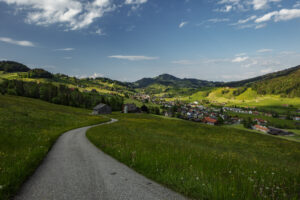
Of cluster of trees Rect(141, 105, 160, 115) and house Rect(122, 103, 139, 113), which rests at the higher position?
house Rect(122, 103, 139, 113)

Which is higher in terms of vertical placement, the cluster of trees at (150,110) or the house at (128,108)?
the house at (128,108)

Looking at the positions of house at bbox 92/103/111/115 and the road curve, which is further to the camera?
house at bbox 92/103/111/115

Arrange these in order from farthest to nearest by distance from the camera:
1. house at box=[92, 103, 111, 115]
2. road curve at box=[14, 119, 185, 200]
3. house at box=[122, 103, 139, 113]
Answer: house at box=[122, 103, 139, 113] < house at box=[92, 103, 111, 115] < road curve at box=[14, 119, 185, 200]

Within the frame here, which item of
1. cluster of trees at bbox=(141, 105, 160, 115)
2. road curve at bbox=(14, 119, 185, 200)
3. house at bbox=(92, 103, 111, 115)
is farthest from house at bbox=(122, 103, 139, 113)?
road curve at bbox=(14, 119, 185, 200)

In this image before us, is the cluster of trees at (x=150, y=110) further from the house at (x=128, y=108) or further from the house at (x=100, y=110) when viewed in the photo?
the house at (x=100, y=110)

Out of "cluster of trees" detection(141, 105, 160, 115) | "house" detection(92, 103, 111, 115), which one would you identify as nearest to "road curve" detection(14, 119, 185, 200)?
"house" detection(92, 103, 111, 115)

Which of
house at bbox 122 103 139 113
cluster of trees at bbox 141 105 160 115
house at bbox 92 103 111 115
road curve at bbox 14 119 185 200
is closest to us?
road curve at bbox 14 119 185 200

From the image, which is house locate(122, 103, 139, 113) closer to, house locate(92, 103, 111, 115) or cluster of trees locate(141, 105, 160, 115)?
cluster of trees locate(141, 105, 160, 115)

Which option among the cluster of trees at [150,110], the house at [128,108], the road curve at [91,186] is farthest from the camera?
the cluster of trees at [150,110]

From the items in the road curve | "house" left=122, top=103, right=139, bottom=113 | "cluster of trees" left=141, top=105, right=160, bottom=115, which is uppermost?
the road curve

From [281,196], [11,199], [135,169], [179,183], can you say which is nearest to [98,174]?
[135,169]

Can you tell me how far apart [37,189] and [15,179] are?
111 cm

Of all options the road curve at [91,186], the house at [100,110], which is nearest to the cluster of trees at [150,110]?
the house at [100,110]

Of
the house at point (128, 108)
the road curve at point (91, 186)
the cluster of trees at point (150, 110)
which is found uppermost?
the road curve at point (91, 186)
